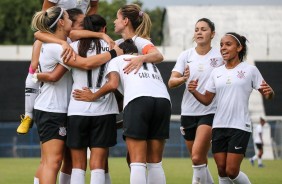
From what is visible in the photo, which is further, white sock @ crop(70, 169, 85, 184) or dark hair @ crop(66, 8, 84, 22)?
dark hair @ crop(66, 8, 84, 22)

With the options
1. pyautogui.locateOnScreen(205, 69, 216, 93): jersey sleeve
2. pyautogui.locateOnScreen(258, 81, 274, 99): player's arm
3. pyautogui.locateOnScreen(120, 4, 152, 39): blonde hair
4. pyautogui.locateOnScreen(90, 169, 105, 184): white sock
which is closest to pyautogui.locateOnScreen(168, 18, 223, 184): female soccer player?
pyautogui.locateOnScreen(205, 69, 216, 93): jersey sleeve

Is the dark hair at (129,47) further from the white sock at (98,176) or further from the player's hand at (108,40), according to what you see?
the white sock at (98,176)

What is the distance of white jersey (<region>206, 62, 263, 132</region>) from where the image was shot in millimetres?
11398

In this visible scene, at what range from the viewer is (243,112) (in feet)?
37.5

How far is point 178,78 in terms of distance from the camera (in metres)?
11.3

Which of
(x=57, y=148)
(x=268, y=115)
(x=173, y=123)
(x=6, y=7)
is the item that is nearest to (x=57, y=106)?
(x=57, y=148)

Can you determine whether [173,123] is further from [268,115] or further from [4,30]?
[4,30]

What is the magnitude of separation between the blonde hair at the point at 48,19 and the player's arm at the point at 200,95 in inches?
81.1

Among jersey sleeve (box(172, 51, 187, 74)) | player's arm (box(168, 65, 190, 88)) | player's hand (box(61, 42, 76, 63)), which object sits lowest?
player's arm (box(168, 65, 190, 88))

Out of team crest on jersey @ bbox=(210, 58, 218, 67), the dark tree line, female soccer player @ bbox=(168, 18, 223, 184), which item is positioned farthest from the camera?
the dark tree line

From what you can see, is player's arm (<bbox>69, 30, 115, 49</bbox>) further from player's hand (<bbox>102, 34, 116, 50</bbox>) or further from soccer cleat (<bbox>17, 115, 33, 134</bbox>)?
soccer cleat (<bbox>17, 115, 33, 134</bbox>)

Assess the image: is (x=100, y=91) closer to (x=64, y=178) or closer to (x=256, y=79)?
(x=64, y=178)

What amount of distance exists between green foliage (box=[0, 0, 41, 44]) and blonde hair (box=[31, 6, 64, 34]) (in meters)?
62.3

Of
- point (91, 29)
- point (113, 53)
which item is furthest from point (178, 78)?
point (91, 29)
